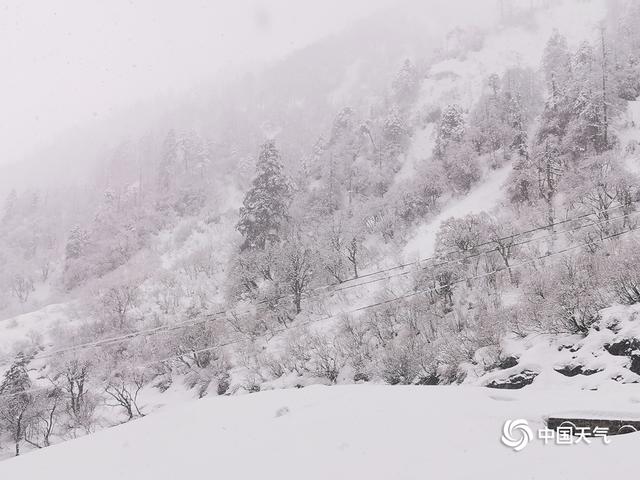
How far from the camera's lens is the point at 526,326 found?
2177cm

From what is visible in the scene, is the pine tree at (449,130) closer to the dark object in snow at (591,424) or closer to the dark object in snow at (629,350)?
the dark object in snow at (629,350)

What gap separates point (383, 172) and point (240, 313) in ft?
102

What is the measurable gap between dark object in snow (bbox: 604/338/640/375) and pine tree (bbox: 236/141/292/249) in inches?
1420

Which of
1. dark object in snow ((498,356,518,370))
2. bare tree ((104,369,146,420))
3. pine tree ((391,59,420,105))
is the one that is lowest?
bare tree ((104,369,146,420))

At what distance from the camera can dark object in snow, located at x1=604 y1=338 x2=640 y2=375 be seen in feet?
48.1

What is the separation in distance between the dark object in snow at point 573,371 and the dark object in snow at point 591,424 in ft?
23.7

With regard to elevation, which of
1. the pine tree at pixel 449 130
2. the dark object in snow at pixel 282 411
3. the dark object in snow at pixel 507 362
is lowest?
the dark object in snow at pixel 507 362

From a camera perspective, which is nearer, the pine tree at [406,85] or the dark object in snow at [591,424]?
the dark object in snow at [591,424]

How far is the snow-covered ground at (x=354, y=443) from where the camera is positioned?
8391mm

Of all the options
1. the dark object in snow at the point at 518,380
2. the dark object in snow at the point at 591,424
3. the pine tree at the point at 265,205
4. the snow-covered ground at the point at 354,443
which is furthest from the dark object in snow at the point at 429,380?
the pine tree at the point at 265,205

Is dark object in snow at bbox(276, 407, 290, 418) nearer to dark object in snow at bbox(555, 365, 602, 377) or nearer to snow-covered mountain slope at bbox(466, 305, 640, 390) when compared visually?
snow-covered mountain slope at bbox(466, 305, 640, 390)

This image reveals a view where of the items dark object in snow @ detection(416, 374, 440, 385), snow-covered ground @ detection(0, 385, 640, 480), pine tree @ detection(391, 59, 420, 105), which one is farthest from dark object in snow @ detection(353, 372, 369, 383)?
pine tree @ detection(391, 59, 420, 105)

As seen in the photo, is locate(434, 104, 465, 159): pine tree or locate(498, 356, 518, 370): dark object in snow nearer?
locate(498, 356, 518, 370): dark object in snow

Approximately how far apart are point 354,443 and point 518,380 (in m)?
10.8
